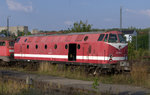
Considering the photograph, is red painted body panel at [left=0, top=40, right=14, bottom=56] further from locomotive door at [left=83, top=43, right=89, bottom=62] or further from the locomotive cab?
locomotive door at [left=83, top=43, right=89, bottom=62]

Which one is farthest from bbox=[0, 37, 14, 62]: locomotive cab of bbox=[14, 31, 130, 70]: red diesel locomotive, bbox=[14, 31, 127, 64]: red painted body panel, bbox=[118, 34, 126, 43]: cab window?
bbox=[118, 34, 126, 43]: cab window

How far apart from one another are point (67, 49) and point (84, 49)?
1.84 m

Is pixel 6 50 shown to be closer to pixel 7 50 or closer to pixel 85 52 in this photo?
pixel 7 50

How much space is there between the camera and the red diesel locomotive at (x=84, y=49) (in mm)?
15680

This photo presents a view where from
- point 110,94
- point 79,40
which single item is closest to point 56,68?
point 79,40

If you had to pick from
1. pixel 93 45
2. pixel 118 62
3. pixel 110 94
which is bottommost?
pixel 110 94

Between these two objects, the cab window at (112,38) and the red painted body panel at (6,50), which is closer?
the cab window at (112,38)

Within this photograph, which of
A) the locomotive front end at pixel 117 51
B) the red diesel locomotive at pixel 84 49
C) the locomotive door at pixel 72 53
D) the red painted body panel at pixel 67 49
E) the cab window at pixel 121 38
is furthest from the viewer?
the locomotive door at pixel 72 53

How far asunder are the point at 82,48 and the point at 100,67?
1.96 meters

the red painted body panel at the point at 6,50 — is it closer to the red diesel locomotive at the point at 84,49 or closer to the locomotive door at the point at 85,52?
the red diesel locomotive at the point at 84,49

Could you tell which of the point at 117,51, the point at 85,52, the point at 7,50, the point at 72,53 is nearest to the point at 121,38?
the point at 117,51

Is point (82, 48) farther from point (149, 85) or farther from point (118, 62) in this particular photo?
point (149, 85)

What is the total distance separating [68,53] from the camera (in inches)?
724

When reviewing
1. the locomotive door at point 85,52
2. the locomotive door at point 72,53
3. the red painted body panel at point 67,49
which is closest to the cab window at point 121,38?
the red painted body panel at point 67,49
